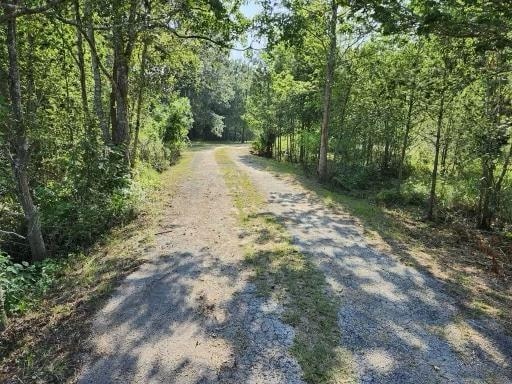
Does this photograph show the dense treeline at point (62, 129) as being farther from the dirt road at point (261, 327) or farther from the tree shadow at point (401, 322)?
the tree shadow at point (401, 322)

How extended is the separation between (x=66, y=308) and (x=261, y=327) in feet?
9.81

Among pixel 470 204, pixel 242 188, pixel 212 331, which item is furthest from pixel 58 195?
pixel 470 204

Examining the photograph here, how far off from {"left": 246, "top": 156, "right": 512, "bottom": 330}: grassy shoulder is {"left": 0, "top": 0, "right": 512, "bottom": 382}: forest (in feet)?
1.94

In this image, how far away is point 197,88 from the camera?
56.1 feet

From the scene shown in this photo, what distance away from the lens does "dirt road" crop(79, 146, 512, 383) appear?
4180mm

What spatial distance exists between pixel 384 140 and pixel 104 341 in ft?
63.7

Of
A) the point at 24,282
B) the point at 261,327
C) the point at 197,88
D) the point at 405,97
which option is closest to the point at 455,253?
the point at 261,327

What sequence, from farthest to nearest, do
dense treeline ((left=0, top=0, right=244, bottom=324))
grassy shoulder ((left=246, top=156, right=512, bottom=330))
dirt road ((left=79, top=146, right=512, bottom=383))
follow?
dense treeline ((left=0, top=0, right=244, bottom=324)) → grassy shoulder ((left=246, top=156, right=512, bottom=330)) → dirt road ((left=79, top=146, right=512, bottom=383))

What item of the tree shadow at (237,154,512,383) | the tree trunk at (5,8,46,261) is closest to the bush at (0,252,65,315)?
the tree trunk at (5,8,46,261)

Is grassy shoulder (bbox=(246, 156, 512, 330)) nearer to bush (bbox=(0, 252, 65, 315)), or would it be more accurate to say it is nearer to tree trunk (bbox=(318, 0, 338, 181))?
tree trunk (bbox=(318, 0, 338, 181))

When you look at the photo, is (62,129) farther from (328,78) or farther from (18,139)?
(328,78)

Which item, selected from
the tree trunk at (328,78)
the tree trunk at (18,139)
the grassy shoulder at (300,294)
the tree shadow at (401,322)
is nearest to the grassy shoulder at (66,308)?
the tree trunk at (18,139)

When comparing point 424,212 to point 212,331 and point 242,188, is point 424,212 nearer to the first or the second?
point 242,188

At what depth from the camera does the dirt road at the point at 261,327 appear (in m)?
4.18
